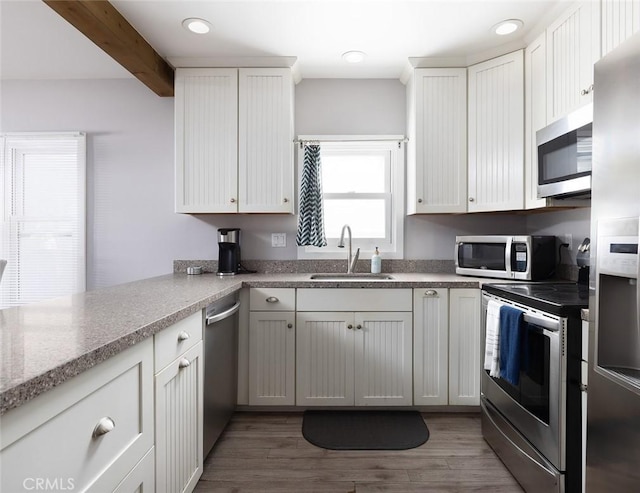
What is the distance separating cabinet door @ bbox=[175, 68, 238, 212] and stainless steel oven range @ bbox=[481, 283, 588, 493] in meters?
1.89

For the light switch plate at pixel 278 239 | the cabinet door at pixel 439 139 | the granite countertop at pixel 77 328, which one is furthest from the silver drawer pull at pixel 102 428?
the cabinet door at pixel 439 139

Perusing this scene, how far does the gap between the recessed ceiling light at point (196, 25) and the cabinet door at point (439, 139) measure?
1.41 m

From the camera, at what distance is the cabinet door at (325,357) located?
234 cm

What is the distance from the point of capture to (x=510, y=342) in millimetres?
1659

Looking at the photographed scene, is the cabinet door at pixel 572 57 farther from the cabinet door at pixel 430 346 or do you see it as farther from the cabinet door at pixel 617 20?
the cabinet door at pixel 430 346

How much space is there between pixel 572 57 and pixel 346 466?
2.38 metres

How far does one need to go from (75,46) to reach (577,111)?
9.94 feet

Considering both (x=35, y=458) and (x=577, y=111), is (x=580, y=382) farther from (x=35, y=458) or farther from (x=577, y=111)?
(x=35, y=458)

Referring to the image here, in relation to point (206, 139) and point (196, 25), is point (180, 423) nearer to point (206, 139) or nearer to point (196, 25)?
point (206, 139)

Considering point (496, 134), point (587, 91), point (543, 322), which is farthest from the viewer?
point (496, 134)

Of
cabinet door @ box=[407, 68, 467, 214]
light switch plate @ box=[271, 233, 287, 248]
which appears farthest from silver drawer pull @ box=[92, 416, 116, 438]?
cabinet door @ box=[407, 68, 467, 214]

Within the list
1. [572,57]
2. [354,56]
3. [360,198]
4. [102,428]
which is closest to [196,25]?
[354,56]

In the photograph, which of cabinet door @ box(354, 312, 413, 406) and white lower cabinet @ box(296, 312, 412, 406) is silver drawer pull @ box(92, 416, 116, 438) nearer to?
white lower cabinet @ box(296, 312, 412, 406)

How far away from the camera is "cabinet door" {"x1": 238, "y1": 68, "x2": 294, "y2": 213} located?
2.59m
